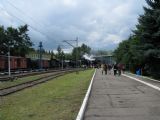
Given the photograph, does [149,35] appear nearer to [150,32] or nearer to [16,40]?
[150,32]

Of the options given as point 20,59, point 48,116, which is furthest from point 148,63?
point 20,59

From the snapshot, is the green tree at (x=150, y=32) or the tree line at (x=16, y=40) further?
the tree line at (x=16, y=40)

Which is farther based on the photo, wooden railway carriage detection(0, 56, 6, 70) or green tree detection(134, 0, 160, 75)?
wooden railway carriage detection(0, 56, 6, 70)

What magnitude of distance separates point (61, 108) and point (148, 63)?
2747cm

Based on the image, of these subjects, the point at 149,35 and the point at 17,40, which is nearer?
the point at 149,35

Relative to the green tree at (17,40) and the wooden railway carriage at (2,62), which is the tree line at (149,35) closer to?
the wooden railway carriage at (2,62)

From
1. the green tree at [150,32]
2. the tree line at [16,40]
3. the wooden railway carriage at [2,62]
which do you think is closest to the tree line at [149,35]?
the green tree at [150,32]

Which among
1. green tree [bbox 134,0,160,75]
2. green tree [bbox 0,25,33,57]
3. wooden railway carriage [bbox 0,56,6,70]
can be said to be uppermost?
green tree [bbox 0,25,33,57]

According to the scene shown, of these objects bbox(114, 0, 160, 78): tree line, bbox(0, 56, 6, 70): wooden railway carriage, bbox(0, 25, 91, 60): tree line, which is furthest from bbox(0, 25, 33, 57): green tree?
bbox(114, 0, 160, 78): tree line

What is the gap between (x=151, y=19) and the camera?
129 feet

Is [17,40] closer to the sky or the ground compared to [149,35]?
closer to the sky

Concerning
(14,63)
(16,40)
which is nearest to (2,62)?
(14,63)

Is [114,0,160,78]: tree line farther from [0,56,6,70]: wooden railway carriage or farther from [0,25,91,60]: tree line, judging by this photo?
[0,25,91,60]: tree line

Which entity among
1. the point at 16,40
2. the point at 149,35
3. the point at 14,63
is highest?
the point at 16,40
